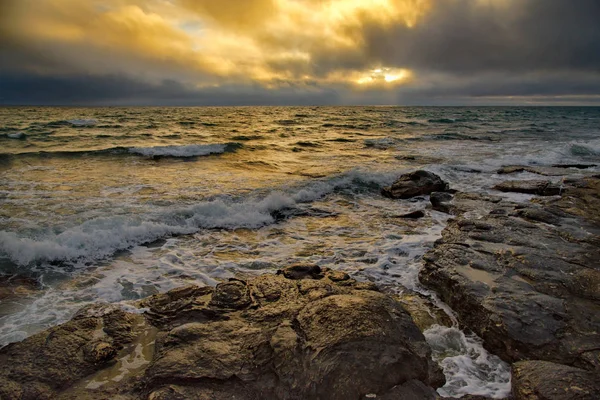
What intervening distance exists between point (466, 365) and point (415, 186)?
9025 mm

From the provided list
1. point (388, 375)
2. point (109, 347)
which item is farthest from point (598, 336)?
point (109, 347)

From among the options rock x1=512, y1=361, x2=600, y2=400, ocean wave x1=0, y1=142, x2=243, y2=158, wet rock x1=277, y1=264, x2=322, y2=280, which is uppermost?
ocean wave x1=0, y1=142, x2=243, y2=158

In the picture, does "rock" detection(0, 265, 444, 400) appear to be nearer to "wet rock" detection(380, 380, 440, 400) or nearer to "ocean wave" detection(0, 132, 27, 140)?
"wet rock" detection(380, 380, 440, 400)

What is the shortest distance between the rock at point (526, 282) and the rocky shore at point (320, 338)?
0.07ft

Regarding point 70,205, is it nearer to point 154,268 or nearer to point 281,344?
point 154,268

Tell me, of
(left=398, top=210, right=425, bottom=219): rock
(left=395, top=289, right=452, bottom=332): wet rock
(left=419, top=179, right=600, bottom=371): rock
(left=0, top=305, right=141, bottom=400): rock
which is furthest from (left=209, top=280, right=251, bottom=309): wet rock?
(left=398, top=210, right=425, bottom=219): rock

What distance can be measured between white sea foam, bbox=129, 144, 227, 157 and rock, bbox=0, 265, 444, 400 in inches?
682

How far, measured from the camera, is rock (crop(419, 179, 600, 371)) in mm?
4000

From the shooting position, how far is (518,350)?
13.1 feet

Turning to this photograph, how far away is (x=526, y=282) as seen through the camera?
5.25 meters

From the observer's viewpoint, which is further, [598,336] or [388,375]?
[598,336]

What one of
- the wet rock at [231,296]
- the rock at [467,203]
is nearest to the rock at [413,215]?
the rock at [467,203]

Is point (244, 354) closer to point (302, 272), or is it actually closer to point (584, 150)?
point (302, 272)

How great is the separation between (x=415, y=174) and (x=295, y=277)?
353 inches
